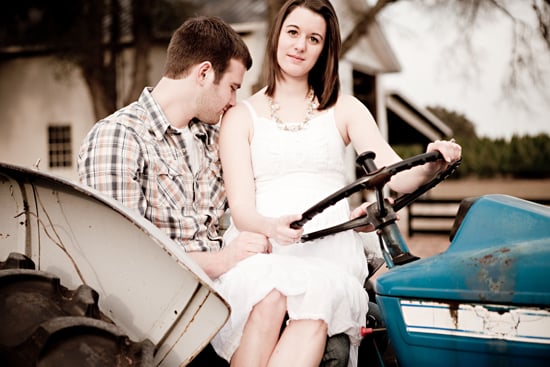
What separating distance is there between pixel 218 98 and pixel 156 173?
430mm

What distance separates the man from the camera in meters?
2.17

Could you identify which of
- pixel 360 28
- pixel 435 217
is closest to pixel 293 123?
pixel 360 28

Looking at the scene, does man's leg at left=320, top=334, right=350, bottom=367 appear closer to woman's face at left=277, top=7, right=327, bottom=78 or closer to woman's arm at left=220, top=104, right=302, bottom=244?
woman's arm at left=220, top=104, right=302, bottom=244

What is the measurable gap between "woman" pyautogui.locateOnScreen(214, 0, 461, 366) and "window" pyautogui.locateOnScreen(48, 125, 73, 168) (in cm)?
1504

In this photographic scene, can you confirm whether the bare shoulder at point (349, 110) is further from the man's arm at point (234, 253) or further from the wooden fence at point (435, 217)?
the wooden fence at point (435, 217)

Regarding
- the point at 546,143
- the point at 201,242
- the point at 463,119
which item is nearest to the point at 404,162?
the point at 201,242

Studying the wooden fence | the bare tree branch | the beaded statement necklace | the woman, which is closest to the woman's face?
the woman

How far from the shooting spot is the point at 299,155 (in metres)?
2.38

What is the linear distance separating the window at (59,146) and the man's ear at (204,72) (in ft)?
48.9

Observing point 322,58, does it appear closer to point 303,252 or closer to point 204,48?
point 204,48

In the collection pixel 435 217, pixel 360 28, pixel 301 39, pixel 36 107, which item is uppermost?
pixel 360 28

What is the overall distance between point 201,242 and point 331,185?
0.52 metres

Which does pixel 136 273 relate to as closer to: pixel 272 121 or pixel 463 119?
pixel 272 121

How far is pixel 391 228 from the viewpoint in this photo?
182 centimetres
